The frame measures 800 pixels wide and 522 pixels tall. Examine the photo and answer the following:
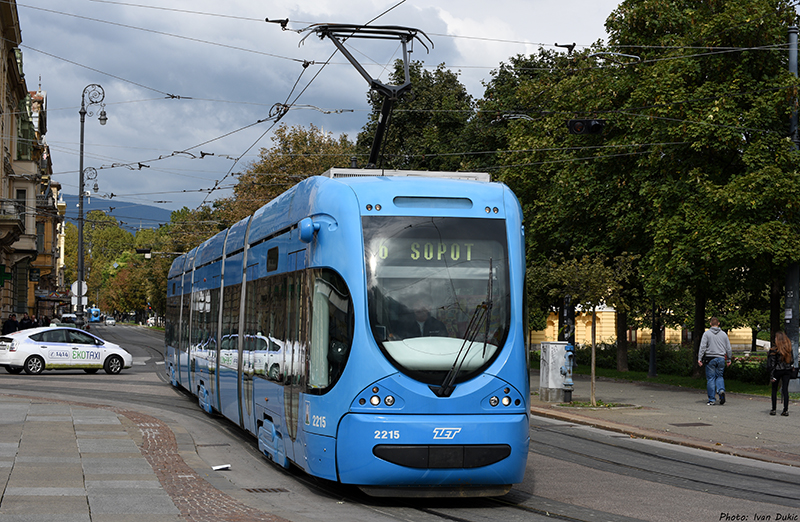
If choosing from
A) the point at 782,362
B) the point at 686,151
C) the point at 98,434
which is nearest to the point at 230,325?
the point at 98,434

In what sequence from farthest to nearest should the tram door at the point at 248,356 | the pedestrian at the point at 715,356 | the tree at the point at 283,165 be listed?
the tree at the point at 283,165 → the pedestrian at the point at 715,356 → the tram door at the point at 248,356

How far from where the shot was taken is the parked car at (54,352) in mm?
29656

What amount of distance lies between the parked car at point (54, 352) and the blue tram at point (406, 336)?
21.5 m

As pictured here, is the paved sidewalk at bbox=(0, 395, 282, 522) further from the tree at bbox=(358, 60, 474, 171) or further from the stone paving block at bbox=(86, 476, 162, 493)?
the tree at bbox=(358, 60, 474, 171)

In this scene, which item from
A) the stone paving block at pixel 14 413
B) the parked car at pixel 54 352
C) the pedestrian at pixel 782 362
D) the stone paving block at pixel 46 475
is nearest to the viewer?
the stone paving block at pixel 46 475

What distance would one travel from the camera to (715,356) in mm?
20891

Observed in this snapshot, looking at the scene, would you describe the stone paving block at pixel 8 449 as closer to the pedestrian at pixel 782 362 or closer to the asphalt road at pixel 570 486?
the asphalt road at pixel 570 486

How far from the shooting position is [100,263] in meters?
179

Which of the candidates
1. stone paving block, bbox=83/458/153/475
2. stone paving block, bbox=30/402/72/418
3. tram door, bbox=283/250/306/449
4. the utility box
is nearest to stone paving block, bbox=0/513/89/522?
stone paving block, bbox=83/458/153/475

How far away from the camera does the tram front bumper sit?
8.74 meters

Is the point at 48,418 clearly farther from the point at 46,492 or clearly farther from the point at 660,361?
the point at 660,361

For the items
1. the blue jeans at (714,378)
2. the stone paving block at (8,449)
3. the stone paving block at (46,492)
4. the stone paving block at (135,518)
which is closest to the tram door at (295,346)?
the stone paving block at (135,518)

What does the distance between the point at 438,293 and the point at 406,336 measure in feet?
1.76

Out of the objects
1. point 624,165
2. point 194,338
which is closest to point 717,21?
point 624,165
